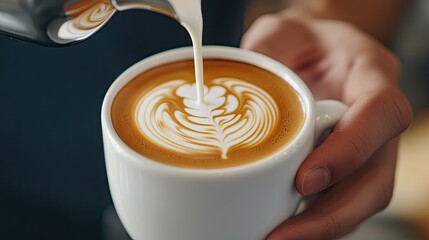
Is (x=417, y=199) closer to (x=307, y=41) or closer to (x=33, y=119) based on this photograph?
(x=307, y=41)

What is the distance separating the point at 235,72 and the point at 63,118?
0.50m

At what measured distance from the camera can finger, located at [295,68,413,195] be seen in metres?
0.58

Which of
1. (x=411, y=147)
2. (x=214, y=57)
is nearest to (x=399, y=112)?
(x=214, y=57)

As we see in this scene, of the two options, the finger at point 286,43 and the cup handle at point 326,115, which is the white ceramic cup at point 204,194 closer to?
the cup handle at point 326,115

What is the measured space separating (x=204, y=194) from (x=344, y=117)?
0.59 feet

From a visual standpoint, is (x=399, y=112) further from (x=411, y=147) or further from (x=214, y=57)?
(x=411, y=147)

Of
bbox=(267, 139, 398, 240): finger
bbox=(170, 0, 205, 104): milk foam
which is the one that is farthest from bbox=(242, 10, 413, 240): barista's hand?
bbox=(170, 0, 205, 104): milk foam

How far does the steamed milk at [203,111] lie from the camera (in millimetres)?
575

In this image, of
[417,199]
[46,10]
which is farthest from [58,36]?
[417,199]

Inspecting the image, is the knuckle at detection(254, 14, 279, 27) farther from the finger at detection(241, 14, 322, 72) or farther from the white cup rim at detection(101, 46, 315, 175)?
the white cup rim at detection(101, 46, 315, 175)

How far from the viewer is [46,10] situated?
492 mm

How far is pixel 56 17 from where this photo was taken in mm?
500

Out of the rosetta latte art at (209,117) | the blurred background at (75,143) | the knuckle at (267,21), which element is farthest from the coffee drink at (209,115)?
the blurred background at (75,143)

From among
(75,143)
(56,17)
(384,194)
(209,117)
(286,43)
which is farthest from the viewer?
(75,143)
